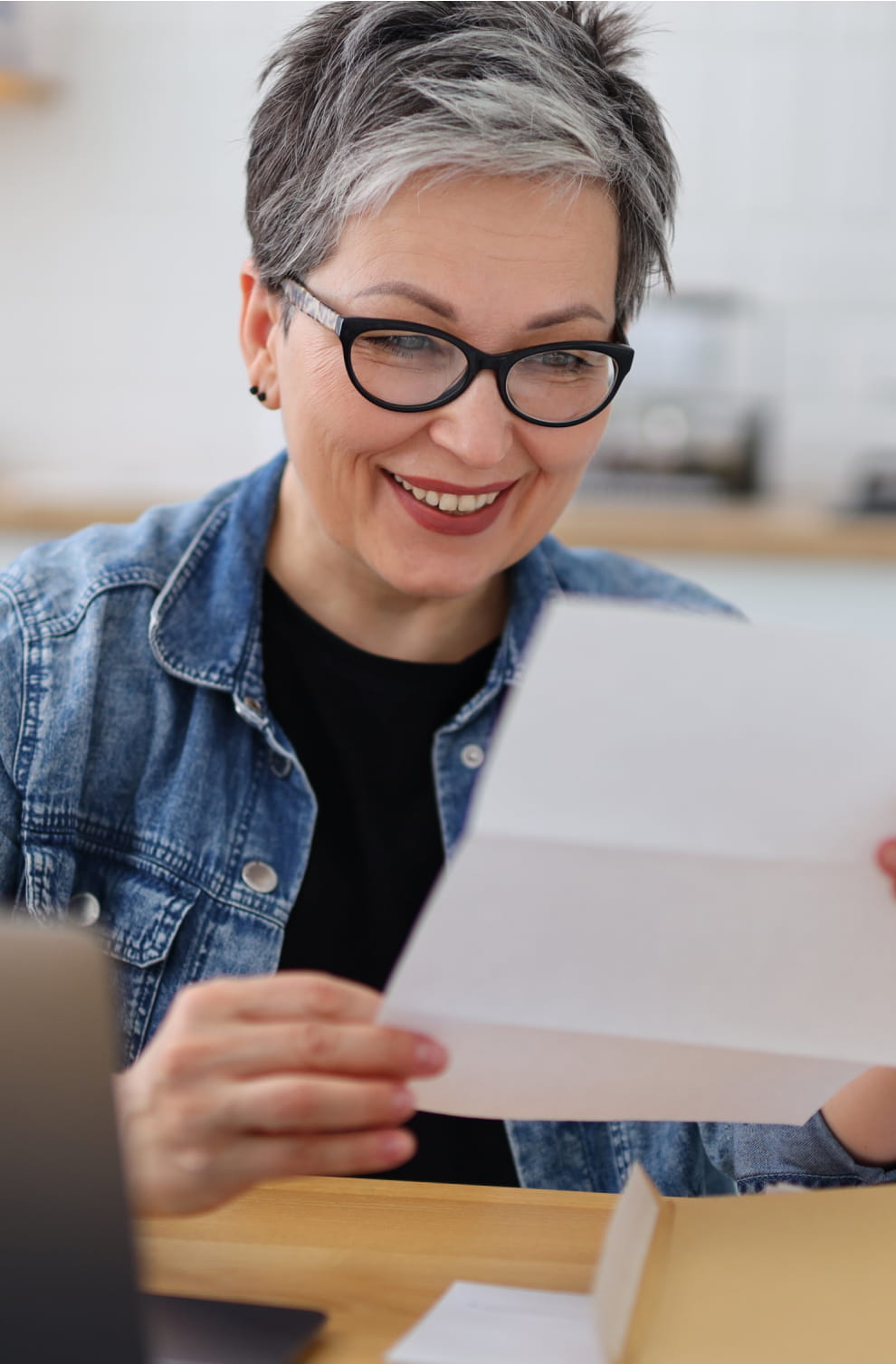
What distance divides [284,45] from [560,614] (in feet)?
2.31

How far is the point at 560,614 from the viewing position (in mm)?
512

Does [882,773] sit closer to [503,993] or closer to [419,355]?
[503,993]

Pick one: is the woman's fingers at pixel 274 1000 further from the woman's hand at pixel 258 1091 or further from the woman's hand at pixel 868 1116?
the woman's hand at pixel 868 1116

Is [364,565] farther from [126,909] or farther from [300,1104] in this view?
[300,1104]

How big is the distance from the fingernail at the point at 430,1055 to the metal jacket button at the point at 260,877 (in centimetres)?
40

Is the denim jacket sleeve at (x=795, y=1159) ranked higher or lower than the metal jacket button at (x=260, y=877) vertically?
lower

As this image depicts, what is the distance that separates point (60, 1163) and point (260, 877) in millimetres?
586

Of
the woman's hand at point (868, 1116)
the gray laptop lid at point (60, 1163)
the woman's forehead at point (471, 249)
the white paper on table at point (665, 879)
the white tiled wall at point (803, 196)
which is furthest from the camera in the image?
the white tiled wall at point (803, 196)

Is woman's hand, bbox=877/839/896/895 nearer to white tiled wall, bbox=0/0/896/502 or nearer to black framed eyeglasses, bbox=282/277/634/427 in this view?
black framed eyeglasses, bbox=282/277/634/427

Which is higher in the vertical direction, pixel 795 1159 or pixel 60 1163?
pixel 60 1163

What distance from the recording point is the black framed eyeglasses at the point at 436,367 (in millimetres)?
935

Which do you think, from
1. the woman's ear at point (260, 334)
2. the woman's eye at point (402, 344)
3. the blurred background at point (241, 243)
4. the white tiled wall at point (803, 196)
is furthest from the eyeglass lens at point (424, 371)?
the white tiled wall at point (803, 196)

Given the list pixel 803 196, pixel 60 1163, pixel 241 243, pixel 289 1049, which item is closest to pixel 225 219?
pixel 241 243

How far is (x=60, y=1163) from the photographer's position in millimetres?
431
